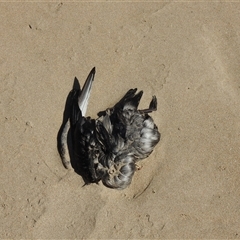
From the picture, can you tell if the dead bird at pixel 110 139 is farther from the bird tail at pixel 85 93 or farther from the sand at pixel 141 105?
the sand at pixel 141 105

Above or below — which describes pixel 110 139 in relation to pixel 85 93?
below

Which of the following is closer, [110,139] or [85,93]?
[110,139]

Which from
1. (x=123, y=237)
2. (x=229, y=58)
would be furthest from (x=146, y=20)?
(x=123, y=237)

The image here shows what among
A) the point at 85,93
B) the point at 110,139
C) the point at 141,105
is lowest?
the point at 110,139

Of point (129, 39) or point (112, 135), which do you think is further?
point (129, 39)

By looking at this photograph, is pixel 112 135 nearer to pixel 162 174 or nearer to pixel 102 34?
pixel 162 174

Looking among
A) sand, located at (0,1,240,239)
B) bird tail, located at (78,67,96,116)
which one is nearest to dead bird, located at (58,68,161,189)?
bird tail, located at (78,67,96,116)
